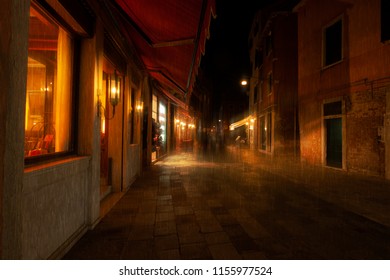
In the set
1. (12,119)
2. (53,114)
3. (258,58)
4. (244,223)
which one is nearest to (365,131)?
(244,223)

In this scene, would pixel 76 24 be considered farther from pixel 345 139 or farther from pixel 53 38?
pixel 345 139

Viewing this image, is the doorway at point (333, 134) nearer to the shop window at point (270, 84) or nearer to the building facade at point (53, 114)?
the shop window at point (270, 84)

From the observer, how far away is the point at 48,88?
3.29 metres

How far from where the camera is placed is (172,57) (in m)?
5.62

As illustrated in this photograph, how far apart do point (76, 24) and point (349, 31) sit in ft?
35.6

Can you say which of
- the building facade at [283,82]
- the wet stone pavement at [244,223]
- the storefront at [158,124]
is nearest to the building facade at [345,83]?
the wet stone pavement at [244,223]

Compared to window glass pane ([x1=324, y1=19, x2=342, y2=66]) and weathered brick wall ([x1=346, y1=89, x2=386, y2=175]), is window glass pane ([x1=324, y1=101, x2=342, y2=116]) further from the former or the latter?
window glass pane ([x1=324, y1=19, x2=342, y2=66])

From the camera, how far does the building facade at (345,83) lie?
8.33 meters

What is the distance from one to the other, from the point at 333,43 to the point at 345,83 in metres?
2.16

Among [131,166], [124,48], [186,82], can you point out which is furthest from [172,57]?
[131,166]

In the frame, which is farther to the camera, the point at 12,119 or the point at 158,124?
the point at 158,124

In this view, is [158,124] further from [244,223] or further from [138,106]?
[244,223]

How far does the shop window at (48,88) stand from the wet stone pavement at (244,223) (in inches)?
62.2

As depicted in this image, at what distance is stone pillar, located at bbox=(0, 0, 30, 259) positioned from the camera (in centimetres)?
188
